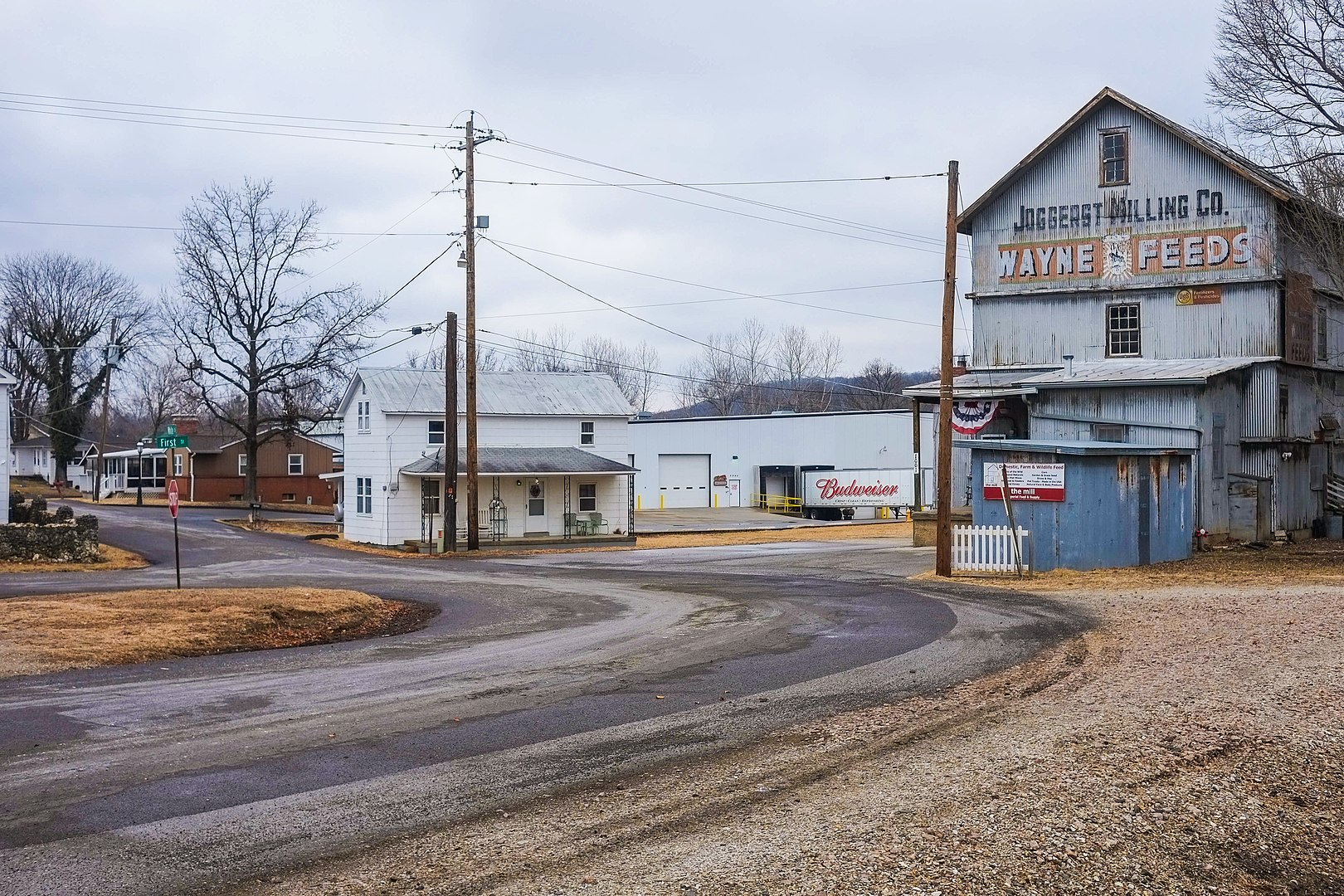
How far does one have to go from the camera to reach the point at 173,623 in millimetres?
16266

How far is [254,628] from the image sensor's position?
54.9ft

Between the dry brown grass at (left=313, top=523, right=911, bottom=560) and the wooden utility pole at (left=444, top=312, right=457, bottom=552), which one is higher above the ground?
the wooden utility pole at (left=444, top=312, right=457, bottom=552)

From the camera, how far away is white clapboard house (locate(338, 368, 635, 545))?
140 feet

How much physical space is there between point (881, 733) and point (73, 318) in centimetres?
8662

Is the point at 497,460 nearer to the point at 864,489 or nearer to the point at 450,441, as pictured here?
the point at 450,441

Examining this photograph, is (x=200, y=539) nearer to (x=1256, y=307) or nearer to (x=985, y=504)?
(x=985, y=504)

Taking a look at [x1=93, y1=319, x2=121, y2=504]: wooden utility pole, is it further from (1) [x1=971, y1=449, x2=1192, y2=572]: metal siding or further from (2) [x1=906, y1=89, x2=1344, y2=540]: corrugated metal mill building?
(1) [x1=971, y1=449, x2=1192, y2=572]: metal siding

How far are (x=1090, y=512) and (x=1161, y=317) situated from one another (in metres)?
12.6

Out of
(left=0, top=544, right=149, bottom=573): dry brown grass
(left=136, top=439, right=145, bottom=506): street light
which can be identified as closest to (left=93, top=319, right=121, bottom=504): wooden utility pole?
(left=136, top=439, right=145, bottom=506): street light

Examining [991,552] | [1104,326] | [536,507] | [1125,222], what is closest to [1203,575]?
[991,552]

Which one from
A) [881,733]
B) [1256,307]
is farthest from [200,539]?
[881,733]

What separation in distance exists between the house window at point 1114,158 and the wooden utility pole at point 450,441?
795 inches

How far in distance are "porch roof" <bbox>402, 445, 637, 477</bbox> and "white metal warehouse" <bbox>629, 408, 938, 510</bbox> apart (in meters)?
19.3

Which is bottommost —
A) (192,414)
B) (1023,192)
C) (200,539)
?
(200,539)
